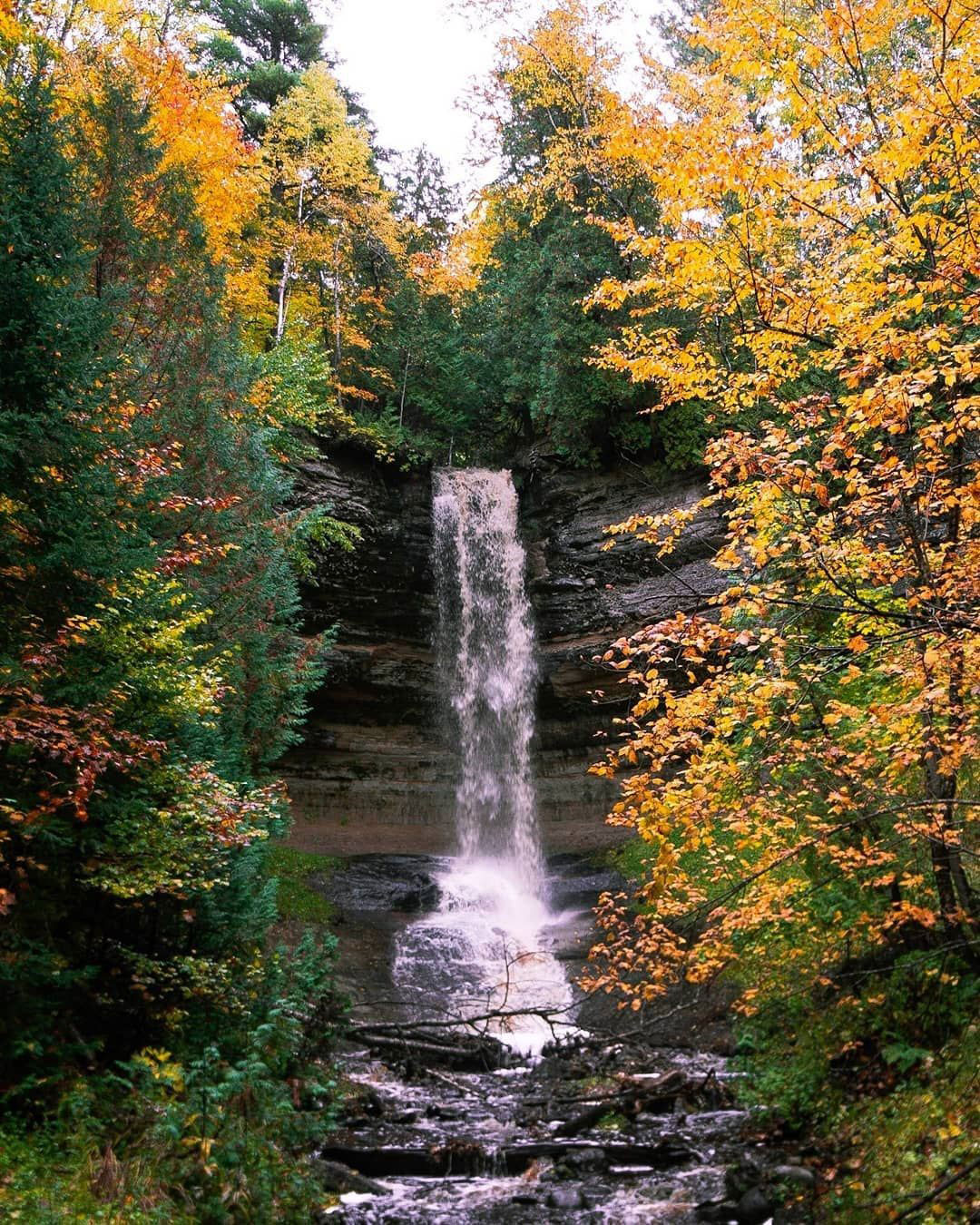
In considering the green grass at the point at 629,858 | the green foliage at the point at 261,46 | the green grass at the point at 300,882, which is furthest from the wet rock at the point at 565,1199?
the green foliage at the point at 261,46

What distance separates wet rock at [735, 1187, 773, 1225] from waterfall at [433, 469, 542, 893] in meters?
14.5

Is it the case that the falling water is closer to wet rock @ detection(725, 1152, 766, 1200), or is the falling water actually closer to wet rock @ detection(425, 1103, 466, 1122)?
wet rock @ detection(425, 1103, 466, 1122)

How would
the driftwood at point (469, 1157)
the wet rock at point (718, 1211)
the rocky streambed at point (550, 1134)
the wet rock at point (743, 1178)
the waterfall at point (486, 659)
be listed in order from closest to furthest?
the wet rock at point (718, 1211) → the wet rock at point (743, 1178) → the rocky streambed at point (550, 1134) → the driftwood at point (469, 1157) → the waterfall at point (486, 659)

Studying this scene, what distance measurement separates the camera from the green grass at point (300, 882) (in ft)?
51.8

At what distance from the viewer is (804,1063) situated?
6.91 m

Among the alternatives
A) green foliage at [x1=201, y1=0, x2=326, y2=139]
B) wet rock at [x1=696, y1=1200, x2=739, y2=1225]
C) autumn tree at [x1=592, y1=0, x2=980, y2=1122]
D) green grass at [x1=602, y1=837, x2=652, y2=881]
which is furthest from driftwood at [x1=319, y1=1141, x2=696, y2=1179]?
green foliage at [x1=201, y1=0, x2=326, y2=139]

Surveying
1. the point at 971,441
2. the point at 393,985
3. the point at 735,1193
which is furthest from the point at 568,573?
the point at 735,1193

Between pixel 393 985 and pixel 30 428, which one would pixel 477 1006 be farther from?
pixel 30 428

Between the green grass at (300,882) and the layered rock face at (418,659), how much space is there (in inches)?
79.1

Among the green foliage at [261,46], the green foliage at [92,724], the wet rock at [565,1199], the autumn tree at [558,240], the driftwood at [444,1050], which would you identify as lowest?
the driftwood at [444,1050]

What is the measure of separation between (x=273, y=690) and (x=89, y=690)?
18.3 ft

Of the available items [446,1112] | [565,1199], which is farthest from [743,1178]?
[446,1112]

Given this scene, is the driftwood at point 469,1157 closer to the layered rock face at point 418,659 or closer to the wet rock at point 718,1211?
the wet rock at point 718,1211

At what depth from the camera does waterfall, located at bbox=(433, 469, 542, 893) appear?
2119cm
